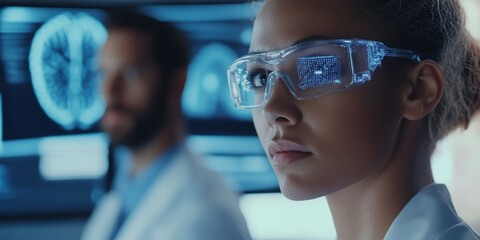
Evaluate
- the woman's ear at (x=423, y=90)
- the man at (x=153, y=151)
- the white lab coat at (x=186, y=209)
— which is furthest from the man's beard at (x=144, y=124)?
the woman's ear at (x=423, y=90)

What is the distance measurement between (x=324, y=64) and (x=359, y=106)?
0.07 m

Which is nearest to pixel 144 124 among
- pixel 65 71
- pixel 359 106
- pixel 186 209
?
pixel 186 209

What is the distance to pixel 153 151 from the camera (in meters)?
1.99

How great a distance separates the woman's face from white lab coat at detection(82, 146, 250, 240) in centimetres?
65

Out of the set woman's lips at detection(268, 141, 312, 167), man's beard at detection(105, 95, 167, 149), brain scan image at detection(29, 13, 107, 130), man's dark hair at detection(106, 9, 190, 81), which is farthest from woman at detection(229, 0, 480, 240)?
brain scan image at detection(29, 13, 107, 130)

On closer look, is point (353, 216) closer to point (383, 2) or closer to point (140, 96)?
point (383, 2)

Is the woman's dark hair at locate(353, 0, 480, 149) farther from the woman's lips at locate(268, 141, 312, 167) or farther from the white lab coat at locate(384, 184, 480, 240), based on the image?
the woman's lips at locate(268, 141, 312, 167)

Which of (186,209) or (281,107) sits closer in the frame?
(281,107)

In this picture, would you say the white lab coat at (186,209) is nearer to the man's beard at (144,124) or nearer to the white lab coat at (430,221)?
the man's beard at (144,124)

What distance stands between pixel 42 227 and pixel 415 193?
175cm

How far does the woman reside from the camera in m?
0.98

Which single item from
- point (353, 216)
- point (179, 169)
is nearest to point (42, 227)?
point (179, 169)

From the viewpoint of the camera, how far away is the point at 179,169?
1.84 meters

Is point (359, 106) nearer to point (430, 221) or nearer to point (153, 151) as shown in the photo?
point (430, 221)
